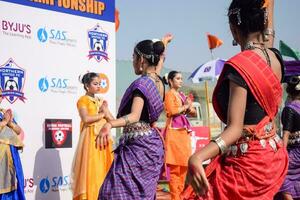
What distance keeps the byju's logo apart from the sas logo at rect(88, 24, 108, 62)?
167 centimetres

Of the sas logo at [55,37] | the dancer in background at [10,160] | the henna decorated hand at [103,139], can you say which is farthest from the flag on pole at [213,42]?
the henna decorated hand at [103,139]

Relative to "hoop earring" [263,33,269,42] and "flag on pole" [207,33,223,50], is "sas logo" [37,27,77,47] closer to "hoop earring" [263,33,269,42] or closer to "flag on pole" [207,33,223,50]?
"hoop earring" [263,33,269,42]

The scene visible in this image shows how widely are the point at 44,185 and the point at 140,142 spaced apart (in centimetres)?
Answer: 244

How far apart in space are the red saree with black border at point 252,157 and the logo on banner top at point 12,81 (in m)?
3.59

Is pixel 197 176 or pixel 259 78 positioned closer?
pixel 197 176

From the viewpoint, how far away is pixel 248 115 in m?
2.24

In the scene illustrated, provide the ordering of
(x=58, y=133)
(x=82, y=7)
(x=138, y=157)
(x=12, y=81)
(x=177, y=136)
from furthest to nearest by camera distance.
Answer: (x=177, y=136) → (x=82, y=7) → (x=58, y=133) → (x=12, y=81) → (x=138, y=157)

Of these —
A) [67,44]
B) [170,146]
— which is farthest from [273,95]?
[170,146]

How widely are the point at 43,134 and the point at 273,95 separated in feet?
13.1

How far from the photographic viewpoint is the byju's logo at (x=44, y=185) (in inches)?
228

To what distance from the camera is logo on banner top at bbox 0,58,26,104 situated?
5359 millimetres

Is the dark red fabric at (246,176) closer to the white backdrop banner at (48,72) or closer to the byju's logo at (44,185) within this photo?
the white backdrop banner at (48,72)

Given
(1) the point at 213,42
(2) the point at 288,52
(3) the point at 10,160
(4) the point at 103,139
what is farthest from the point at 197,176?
(1) the point at 213,42

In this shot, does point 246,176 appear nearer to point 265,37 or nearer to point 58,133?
point 265,37
